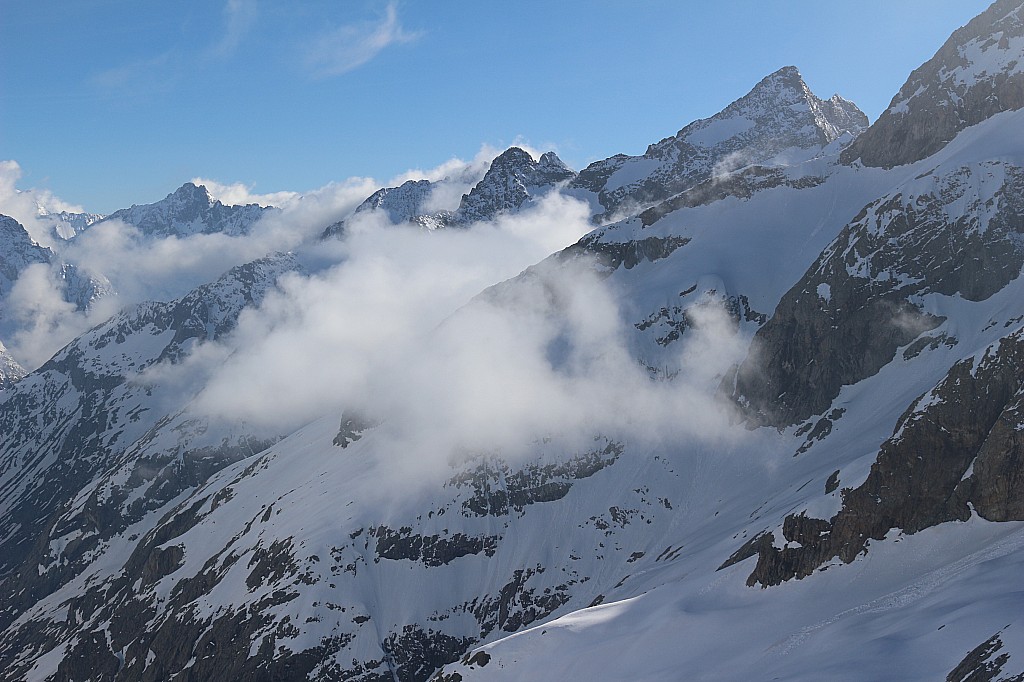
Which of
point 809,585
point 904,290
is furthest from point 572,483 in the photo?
point 809,585

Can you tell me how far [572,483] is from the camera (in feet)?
638

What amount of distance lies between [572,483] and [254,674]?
8305 centimetres

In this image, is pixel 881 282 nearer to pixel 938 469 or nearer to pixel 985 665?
pixel 938 469

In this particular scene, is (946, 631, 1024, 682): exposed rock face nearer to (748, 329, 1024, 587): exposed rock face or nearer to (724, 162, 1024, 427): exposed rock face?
(748, 329, 1024, 587): exposed rock face

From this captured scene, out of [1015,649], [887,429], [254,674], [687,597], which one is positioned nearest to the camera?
[1015,649]

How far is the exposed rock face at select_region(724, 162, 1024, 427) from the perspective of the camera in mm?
160625

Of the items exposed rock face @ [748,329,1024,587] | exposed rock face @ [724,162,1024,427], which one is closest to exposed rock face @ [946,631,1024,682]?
exposed rock face @ [748,329,1024,587]

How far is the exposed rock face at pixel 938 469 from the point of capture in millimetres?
76688

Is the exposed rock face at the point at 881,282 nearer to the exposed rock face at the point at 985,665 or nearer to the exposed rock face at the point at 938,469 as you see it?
the exposed rock face at the point at 938,469

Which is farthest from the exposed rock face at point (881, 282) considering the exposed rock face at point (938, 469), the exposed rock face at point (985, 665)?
the exposed rock face at point (985, 665)

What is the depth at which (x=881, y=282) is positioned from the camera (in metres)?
170

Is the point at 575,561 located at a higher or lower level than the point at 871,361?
lower

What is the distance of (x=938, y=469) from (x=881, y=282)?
322ft

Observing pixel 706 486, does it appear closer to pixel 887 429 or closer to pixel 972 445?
pixel 887 429
